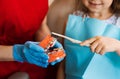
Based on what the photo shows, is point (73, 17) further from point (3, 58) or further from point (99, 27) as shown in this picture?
point (3, 58)

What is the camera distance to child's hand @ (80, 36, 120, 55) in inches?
40.6

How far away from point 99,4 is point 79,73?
332 millimetres

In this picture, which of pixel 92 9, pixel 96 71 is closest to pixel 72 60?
pixel 96 71

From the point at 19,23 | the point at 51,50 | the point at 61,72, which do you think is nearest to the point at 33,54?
the point at 51,50

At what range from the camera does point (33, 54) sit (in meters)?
1.00

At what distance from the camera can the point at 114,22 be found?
1243mm

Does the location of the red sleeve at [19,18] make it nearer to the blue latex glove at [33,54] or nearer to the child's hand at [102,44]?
the blue latex glove at [33,54]

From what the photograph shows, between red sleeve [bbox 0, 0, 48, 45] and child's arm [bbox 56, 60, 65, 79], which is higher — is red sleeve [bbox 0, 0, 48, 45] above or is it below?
above

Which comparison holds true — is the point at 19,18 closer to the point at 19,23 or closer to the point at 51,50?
the point at 19,23

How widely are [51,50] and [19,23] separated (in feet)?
0.67

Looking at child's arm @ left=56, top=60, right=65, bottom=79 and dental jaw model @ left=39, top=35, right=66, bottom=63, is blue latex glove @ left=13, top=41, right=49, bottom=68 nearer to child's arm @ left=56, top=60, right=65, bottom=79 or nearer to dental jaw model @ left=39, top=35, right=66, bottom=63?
dental jaw model @ left=39, top=35, right=66, bottom=63

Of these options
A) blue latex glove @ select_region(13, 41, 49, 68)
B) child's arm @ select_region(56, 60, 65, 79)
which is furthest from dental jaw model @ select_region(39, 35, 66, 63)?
child's arm @ select_region(56, 60, 65, 79)

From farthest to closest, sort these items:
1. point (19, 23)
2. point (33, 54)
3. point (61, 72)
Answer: point (61, 72) < point (19, 23) < point (33, 54)

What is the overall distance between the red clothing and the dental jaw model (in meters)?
0.18
